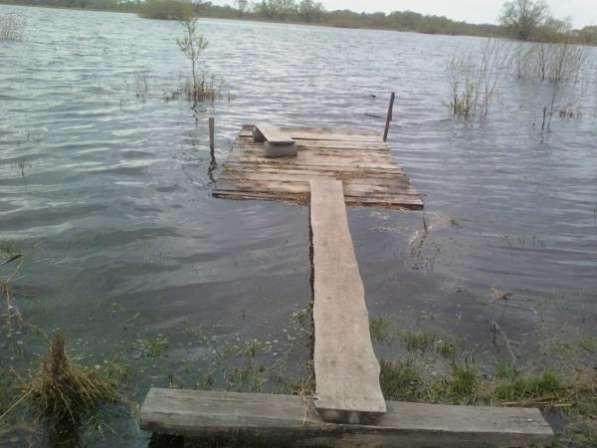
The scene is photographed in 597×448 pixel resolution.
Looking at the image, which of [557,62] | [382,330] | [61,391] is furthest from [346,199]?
[557,62]

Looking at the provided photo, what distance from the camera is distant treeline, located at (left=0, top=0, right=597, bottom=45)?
7721 centimetres

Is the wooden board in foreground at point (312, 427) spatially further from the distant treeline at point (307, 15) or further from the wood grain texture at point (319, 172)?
the distant treeline at point (307, 15)

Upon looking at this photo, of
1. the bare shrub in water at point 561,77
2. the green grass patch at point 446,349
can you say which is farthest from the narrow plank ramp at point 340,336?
the bare shrub in water at point 561,77

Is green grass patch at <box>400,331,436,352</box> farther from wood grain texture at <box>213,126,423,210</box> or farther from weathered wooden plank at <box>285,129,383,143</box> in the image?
weathered wooden plank at <box>285,129,383,143</box>

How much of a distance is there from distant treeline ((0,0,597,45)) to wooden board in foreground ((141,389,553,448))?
65419 mm

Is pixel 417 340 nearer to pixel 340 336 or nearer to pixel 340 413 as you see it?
pixel 340 336

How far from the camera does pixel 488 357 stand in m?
4.86

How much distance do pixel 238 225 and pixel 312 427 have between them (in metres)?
4.63

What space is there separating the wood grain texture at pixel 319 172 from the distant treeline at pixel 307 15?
58.3 m

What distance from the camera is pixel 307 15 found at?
105500mm

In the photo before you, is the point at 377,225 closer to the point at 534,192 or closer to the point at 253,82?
the point at 534,192

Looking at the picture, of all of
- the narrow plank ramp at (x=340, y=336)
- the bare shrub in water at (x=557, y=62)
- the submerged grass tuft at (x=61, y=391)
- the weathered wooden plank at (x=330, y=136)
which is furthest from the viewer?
the bare shrub in water at (x=557, y=62)

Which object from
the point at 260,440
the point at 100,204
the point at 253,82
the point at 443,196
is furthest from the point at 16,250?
the point at 253,82

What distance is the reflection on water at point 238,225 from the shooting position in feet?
18.3
